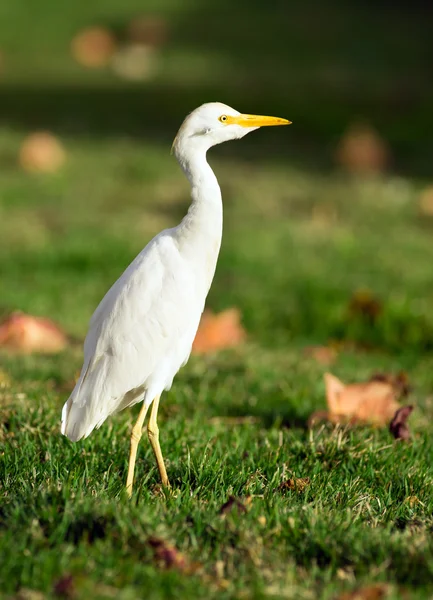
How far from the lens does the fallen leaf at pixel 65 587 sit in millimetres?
2557

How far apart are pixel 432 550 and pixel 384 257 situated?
225 inches

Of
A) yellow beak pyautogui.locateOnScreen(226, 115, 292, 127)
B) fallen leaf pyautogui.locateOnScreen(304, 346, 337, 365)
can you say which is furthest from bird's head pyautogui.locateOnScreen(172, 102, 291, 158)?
fallen leaf pyautogui.locateOnScreen(304, 346, 337, 365)

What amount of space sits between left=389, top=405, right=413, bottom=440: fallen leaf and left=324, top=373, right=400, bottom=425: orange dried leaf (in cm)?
26

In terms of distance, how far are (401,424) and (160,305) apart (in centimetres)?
141

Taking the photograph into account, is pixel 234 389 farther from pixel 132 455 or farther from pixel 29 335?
pixel 132 455

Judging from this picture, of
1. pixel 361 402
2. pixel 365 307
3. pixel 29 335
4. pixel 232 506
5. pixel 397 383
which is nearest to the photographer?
pixel 232 506

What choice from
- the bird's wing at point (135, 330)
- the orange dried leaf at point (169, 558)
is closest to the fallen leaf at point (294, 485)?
the bird's wing at point (135, 330)

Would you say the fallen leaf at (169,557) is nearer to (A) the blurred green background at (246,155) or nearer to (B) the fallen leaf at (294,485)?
(B) the fallen leaf at (294,485)

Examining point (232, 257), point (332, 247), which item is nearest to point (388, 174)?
point (332, 247)

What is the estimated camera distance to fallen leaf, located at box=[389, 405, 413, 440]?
14.4 feet

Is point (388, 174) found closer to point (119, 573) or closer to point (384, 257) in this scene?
point (384, 257)

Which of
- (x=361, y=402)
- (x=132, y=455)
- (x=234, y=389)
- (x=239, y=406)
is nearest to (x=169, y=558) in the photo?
(x=132, y=455)

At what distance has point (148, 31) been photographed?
15477mm

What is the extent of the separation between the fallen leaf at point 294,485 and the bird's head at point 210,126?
4.18 feet
